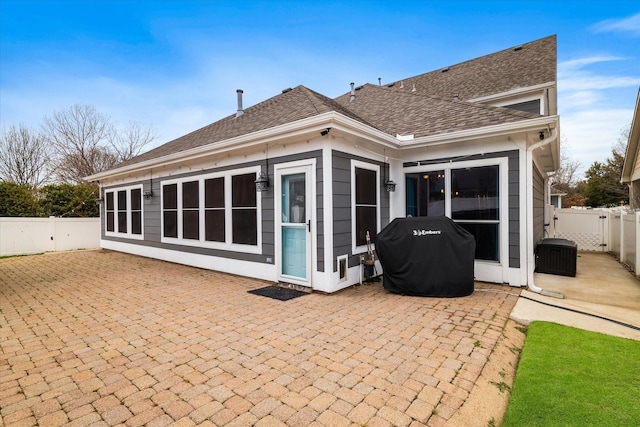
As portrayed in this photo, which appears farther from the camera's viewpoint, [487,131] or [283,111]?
[283,111]

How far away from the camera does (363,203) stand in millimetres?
5680

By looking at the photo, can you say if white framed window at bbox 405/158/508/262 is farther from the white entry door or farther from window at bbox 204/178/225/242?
window at bbox 204/178/225/242

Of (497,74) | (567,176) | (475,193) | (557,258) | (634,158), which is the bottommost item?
(557,258)

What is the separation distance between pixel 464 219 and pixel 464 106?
8.15ft

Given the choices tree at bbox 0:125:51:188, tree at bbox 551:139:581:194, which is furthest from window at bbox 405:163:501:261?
tree at bbox 551:139:581:194

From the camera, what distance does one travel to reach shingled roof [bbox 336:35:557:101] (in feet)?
28.5

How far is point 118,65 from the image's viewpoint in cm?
1281

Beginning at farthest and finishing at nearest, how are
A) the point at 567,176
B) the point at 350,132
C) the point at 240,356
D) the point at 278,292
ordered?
the point at 567,176
the point at 278,292
the point at 350,132
the point at 240,356

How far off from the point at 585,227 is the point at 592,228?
0.17m

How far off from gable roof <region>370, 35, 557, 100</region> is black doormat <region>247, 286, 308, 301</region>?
8.08 meters

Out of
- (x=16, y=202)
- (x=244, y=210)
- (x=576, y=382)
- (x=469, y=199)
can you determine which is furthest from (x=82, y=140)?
(x=576, y=382)

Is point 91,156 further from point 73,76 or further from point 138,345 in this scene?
point 138,345


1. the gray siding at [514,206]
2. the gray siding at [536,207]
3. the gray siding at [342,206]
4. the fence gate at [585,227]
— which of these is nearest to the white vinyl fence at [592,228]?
the fence gate at [585,227]

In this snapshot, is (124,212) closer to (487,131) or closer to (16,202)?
(16,202)
